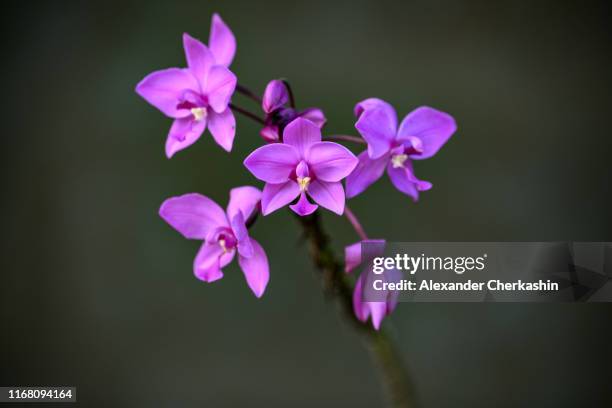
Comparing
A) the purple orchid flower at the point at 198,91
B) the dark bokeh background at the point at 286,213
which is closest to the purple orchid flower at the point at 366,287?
the purple orchid flower at the point at 198,91

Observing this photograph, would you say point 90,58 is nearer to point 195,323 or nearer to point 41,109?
point 41,109

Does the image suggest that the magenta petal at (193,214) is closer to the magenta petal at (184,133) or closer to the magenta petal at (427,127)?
the magenta petal at (184,133)

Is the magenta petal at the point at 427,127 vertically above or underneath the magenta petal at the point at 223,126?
underneath

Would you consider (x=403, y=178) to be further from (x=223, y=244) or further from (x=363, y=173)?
(x=223, y=244)

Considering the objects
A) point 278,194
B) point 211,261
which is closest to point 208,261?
point 211,261

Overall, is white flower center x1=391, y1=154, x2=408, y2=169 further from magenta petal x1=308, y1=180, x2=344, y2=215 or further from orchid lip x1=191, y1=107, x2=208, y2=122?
orchid lip x1=191, y1=107, x2=208, y2=122

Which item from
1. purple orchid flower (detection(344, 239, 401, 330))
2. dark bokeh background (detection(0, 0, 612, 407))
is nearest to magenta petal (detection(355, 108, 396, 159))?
purple orchid flower (detection(344, 239, 401, 330))

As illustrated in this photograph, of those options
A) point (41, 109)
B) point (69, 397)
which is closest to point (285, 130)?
point (69, 397)
